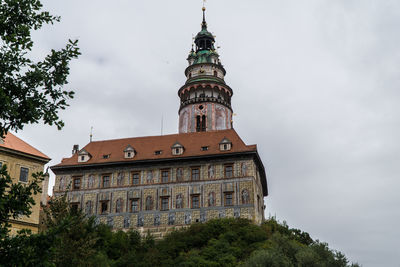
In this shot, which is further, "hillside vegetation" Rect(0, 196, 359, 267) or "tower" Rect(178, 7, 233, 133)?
"tower" Rect(178, 7, 233, 133)

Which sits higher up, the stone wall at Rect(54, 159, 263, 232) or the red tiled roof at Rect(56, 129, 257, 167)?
the red tiled roof at Rect(56, 129, 257, 167)

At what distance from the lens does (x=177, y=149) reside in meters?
44.5

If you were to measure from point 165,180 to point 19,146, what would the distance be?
45.3ft

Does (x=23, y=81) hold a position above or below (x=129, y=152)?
below

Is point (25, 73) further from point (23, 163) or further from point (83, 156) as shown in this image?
point (83, 156)

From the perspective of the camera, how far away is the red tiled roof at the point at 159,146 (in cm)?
4406

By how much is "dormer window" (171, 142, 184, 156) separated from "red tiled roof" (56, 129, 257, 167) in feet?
1.22

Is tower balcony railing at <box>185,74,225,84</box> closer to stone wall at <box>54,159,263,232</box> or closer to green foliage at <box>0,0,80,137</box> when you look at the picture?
stone wall at <box>54,159,263,232</box>

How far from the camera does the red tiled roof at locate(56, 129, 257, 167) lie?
4406cm

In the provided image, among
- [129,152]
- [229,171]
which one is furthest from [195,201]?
[129,152]

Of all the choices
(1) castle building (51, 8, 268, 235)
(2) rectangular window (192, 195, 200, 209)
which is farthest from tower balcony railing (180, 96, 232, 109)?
(2) rectangular window (192, 195, 200, 209)

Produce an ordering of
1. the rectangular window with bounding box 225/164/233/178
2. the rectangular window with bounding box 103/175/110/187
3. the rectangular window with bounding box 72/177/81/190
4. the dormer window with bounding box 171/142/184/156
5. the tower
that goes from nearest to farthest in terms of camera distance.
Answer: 1. the rectangular window with bounding box 225/164/233/178
2. the dormer window with bounding box 171/142/184/156
3. the rectangular window with bounding box 103/175/110/187
4. the rectangular window with bounding box 72/177/81/190
5. the tower

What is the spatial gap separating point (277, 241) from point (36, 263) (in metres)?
22.9

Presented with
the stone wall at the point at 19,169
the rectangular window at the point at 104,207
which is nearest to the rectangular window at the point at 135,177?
the rectangular window at the point at 104,207
